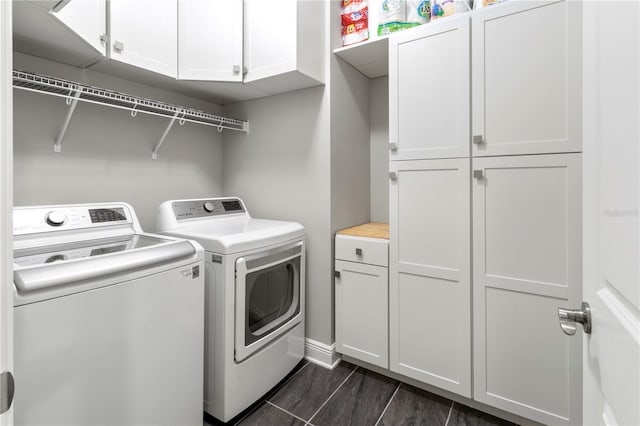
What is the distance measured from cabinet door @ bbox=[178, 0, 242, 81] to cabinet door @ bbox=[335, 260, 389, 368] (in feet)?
4.68

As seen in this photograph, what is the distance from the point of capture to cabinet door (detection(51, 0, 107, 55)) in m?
1.23

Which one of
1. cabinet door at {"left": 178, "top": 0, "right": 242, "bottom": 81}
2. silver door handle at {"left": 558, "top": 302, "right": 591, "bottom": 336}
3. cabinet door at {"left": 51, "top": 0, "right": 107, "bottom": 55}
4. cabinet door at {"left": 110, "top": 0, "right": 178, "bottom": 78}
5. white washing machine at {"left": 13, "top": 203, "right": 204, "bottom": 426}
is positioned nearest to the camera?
silver door handle at {"left": 558, "top": 302, "right": 591, "bottom": 336}

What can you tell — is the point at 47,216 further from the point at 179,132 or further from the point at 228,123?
the point at 228,123

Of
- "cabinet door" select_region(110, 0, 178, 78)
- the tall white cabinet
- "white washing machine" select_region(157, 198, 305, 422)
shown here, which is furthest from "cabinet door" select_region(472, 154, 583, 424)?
"cabinet door" select_region(110, 0, 178, 78)

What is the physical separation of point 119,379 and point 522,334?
5.67 feet

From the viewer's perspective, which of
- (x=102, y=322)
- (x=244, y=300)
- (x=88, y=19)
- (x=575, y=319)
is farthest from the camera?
(x=244, y=300)

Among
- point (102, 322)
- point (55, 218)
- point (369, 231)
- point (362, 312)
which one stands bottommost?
point (362, 312)

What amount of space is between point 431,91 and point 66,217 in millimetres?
1928

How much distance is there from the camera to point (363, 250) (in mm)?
1918

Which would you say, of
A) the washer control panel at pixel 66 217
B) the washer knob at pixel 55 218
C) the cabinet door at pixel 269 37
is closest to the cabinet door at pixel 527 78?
the cabinet door at pixel 269 37

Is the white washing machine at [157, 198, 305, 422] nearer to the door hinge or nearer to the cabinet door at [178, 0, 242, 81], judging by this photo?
the cabinet door at [178, 0, 242, 81]

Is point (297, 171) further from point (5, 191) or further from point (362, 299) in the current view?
point (5, 191)

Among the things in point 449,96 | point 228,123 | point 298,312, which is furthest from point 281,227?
point 449,96

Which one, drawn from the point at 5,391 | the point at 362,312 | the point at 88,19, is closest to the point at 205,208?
the point at 88,19
